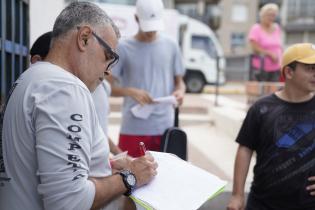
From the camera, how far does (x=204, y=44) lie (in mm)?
15664

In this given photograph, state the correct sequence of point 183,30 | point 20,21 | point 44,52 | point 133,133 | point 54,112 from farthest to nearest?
1. point 183,30
2. point 133,133
3. point 20,21
4. point 44,52
5. point 54,112

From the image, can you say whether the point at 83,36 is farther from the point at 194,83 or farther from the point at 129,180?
the point at 194,83

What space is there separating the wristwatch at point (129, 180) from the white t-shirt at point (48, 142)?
0.44ft

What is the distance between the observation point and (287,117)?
7.50 feet

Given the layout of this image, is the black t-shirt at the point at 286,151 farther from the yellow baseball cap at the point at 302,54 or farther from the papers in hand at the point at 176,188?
the papers in hand at the point at 176,188

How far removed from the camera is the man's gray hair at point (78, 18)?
4.43 feet

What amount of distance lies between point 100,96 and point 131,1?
35.8 feet

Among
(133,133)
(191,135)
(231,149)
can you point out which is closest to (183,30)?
(191,135)

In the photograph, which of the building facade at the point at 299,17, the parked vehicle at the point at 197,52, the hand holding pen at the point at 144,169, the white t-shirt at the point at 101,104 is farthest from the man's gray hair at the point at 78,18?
the building facade at the point at 299,17

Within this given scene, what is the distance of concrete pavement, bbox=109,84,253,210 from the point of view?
489cm

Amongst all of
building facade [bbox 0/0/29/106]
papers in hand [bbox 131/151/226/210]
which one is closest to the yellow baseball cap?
papers in hand [bbox 131/151/226/210]

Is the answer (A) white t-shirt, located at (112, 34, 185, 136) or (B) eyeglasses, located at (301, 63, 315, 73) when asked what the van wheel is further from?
(B) eyeglasses, located at (301, 63, 315, 73)

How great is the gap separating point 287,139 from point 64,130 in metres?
1.44

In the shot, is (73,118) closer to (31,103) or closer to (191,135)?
(31,103)
